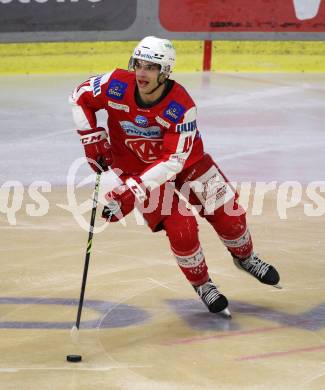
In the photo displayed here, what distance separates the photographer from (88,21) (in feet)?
50.2

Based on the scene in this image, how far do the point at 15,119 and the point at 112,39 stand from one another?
133 inches

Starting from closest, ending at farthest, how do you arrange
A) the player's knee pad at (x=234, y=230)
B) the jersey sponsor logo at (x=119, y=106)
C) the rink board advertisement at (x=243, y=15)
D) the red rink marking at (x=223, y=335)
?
the red rink marking at (x=223, y=335)
the jersey sponsor logo at (x=119, y=106)
the player's knee pad at (x=234, y=230)
the rink board advertisement at (x=243, y=15)

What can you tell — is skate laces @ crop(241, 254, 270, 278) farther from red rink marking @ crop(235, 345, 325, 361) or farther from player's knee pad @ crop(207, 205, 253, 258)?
red rink marking @ crop(235, 345, 325, 361)

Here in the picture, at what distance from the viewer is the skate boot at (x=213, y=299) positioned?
256 inches

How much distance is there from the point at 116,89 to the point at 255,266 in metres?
1.50

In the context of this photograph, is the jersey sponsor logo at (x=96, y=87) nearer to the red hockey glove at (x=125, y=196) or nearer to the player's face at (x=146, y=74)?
the player's face at (x=146, y=74)

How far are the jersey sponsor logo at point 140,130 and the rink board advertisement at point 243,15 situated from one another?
30.1 feet

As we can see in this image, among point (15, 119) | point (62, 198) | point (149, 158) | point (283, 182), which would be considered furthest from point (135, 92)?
point (15, 119)

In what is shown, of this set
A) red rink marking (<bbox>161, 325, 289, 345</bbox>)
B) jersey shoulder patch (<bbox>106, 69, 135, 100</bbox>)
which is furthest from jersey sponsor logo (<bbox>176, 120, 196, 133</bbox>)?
red rink marking (<bbox>161, 325, 289, 345</bbox>)

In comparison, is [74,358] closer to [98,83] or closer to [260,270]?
[260,270]

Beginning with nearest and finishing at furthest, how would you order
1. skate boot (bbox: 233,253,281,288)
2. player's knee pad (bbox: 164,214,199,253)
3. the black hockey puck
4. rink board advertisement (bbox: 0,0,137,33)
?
the black hockey puck
player's knee pad (bbox: 164,214,199,253)
skate boot (bbox: 233,253,281,288)
rink board advertisement (bbox: 0,0,137,33)

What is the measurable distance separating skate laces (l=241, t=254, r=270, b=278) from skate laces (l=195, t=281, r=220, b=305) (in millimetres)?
467

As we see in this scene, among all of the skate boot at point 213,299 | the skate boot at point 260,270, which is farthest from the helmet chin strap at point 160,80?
the skate boot at point 260,270

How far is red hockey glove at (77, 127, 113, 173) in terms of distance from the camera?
6555 mm
